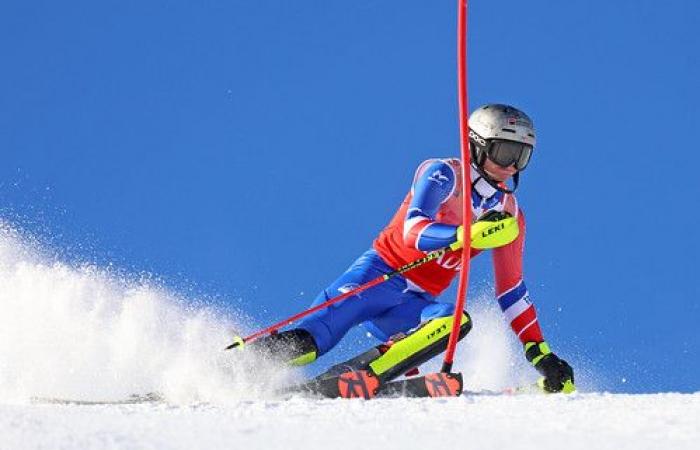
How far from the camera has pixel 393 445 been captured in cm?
356

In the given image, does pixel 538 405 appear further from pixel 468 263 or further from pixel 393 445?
pixel 468 263

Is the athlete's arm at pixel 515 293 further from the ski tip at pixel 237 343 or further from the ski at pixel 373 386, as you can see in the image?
the ski tip at pixel 237 343

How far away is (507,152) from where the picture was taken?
24.4ft

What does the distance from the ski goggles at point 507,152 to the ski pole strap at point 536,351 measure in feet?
4.40

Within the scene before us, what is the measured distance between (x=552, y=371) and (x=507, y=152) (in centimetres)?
158

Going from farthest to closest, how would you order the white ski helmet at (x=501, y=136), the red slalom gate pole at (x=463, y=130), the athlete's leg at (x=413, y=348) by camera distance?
the white ski helmet at (x=501, y=136) → the athlete's leg at (x=413, y=348) → the red slalom gate pole at (x=463, y=130)

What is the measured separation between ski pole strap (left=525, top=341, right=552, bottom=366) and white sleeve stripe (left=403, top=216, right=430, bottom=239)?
1.31 meters

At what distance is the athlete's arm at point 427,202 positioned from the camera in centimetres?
708

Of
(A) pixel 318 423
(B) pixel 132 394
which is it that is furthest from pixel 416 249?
(A) pixel 318 423

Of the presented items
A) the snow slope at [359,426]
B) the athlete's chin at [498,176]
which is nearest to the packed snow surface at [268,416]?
the snow slope at [359,426]

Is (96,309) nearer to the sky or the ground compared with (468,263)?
nearer to the sky

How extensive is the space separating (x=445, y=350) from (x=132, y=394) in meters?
2.14

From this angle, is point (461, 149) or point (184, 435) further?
point (461, 149)

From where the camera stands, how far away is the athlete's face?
7.54 meters
